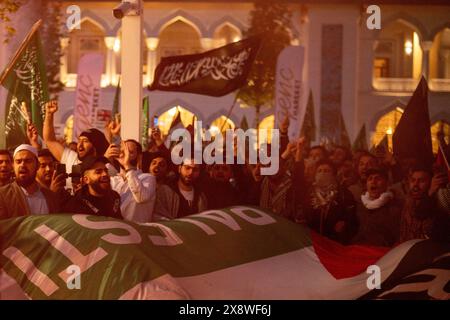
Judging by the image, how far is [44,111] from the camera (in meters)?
7.44

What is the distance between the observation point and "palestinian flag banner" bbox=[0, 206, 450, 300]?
218 inches

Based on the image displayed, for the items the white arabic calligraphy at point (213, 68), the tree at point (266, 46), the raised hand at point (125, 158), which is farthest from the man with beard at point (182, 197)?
the tree at point (266, 46)

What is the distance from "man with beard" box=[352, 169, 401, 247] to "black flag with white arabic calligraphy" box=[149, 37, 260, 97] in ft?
7.00

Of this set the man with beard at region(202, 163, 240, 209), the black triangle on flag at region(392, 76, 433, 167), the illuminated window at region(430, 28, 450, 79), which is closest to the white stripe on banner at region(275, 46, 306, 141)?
the black triangle on flag at region(392, 76, 433, 167)

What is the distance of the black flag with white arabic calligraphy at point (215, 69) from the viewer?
859 centimetres

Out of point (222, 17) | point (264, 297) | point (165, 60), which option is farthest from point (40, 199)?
point (222, 17)

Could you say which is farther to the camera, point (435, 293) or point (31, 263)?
point (435, 293)

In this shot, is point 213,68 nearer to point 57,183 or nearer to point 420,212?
point 57,183

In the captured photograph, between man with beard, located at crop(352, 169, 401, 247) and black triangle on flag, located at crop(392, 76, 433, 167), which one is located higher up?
black triangle on flag, located at crop(392, 76, 433, 167)

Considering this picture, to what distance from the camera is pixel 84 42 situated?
1174 inches

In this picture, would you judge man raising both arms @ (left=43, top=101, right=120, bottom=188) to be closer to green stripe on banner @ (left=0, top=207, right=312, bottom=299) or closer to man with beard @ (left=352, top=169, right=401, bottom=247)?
green stripe on banner @ (left=0, top=207, right=312, bottom=299)

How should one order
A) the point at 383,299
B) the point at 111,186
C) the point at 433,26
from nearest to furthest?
the point at 383,299, the point at 111,186, the point at 433,26
